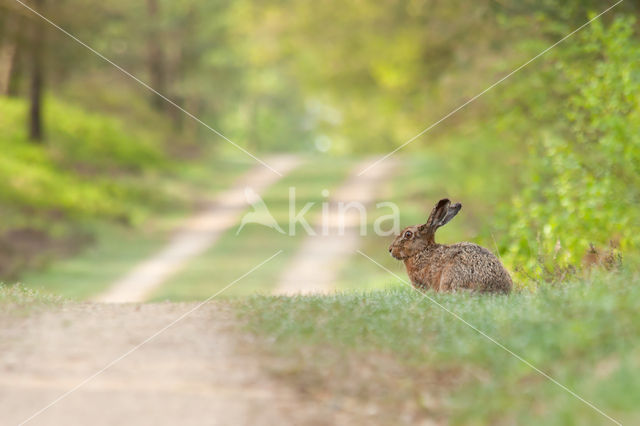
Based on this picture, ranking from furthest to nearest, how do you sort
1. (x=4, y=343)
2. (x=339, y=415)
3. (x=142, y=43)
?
1. (x=142, y=43)
2. (x=4, y=343)
3. (x=339, y=415)

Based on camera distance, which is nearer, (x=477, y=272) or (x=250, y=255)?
(x=477, y=272)

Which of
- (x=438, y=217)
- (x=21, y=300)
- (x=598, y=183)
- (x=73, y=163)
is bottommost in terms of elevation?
(x=21, y=300)

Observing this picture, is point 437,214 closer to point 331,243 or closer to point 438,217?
point 438,217

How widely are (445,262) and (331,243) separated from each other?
17787 mm

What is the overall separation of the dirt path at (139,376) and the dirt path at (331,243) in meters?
6.96

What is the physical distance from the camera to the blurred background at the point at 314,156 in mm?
12242

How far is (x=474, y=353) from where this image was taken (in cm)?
676

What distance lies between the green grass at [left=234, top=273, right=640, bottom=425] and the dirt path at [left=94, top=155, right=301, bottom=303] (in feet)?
27.9

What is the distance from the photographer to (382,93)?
37188 millimetres

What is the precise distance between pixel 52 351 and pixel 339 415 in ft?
8.52

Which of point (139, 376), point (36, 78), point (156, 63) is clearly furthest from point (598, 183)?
point (156, 63)

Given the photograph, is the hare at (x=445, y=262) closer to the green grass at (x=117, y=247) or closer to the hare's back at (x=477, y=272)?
the hare's back at (x=477, y=272)

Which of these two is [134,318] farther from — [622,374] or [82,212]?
[82,212]

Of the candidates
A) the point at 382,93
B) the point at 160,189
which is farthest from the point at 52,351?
the point at 382,93
